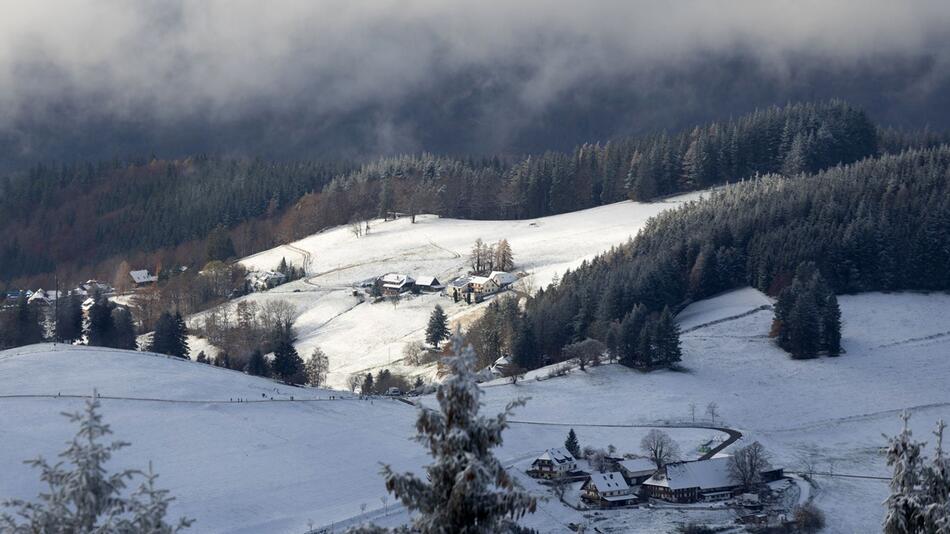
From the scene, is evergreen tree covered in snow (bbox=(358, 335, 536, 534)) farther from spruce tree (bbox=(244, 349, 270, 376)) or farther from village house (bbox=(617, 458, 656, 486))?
spruce tree (bbox=(244, 349, 270, 376))

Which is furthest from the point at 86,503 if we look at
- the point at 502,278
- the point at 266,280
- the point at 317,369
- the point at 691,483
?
the point at 266,280

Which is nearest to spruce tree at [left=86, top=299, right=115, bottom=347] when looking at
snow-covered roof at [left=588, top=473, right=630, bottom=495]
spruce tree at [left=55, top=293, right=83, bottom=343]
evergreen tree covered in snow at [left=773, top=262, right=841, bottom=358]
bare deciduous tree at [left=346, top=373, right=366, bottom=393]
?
spruce tree at [left=55, top=293, right=83, bottom=343]

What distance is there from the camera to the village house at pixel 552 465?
64.9m

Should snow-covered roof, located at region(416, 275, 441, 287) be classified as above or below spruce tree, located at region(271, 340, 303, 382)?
above

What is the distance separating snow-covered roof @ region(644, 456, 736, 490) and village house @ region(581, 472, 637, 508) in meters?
1.86

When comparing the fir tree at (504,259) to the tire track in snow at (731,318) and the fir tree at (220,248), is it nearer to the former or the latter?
the tire track in snow at (731,318)

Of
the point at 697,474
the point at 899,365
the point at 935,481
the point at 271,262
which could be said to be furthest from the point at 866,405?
the point at 271,262

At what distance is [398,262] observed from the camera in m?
147

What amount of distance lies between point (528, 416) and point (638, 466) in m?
13.7

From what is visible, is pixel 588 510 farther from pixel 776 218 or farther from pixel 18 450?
pixel 776 218

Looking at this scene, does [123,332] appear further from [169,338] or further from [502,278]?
[502,278]

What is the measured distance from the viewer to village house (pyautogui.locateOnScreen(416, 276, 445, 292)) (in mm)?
134250

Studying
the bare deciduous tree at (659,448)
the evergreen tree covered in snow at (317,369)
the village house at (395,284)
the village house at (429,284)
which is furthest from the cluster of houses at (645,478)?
the village house at (429,284)

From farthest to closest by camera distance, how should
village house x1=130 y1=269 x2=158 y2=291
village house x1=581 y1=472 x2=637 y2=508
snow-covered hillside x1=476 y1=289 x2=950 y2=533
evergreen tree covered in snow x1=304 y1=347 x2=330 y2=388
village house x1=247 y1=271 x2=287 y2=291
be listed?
village house x1=130 y1=269 x2=158 y2=291
village house x1=247 y1=271 x2=287 y2=291
evergreen tree covered in snow x1=304 y1=347 x2=330 y2=388
snow-covered hillside x1=476 y1=289 x2=950 y2=533
village house x1=581 y1=472 x2=637 y2=508
